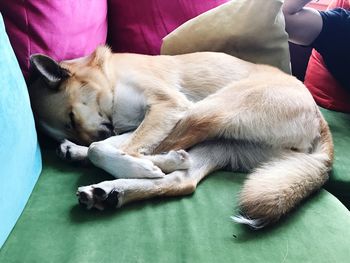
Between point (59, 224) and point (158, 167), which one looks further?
point (158, 167)

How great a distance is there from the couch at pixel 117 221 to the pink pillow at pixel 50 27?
1 centimetres

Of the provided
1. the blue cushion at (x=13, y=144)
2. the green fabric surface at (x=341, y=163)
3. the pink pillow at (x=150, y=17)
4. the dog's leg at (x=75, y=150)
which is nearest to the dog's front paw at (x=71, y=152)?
the dog's leg at (x=75, y=150)

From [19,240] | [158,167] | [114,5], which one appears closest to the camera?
[19,240]

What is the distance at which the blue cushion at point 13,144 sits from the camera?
1087 millimetres

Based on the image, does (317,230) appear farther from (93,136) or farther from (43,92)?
(43,92)

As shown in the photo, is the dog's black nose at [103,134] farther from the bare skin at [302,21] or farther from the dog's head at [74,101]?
the bare skin at [302,21]

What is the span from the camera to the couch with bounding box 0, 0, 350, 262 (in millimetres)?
1065

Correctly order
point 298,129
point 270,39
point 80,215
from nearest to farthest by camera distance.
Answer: point 80,215 < point 298,129 < point 270,39

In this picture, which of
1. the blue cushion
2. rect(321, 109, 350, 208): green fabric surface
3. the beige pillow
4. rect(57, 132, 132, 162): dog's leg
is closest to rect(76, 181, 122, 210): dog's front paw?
the blue cushion

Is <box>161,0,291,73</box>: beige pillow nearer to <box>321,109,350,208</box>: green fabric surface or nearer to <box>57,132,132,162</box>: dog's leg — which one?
<box>321,109,350,208</box>: green fabric surface

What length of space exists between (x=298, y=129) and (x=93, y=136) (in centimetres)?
85

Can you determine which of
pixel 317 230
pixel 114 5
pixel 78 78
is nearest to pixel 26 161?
pixel 78 78

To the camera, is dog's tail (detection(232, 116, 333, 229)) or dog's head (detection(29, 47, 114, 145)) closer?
dog's tail (detection(232, 116, 333, 229))

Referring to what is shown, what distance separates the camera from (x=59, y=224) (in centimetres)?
116
